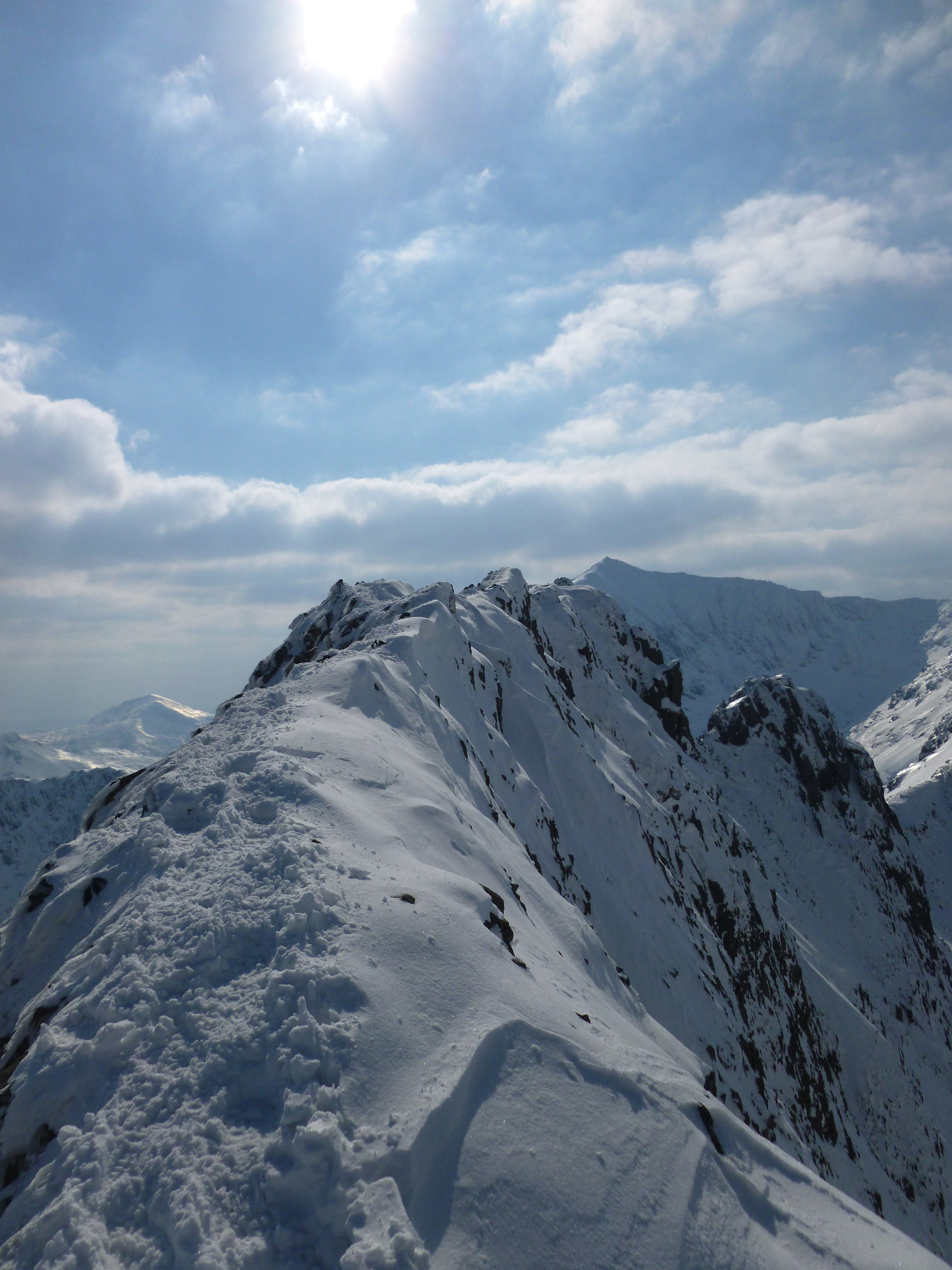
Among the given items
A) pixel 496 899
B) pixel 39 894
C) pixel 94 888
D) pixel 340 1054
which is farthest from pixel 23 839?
pixel 340 1054

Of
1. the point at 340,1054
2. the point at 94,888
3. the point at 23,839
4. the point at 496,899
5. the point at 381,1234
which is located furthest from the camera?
the point at 23,839

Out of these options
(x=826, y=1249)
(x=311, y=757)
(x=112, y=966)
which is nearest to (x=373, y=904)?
(x=112, y=966)

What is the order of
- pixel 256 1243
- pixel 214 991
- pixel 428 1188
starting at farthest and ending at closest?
pixel 214 991, pixel 428 1188, pixel 256 1243

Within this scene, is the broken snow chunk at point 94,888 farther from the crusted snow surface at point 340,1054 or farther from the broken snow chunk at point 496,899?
the broken snow chunk at point 496,899

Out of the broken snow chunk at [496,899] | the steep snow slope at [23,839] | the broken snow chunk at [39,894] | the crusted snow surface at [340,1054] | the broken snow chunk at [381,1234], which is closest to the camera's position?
the broken snow chunk at [381,1234]

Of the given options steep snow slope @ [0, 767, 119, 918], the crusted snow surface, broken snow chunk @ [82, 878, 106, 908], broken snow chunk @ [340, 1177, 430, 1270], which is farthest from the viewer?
steep snow slope @ [0, 767, 119, 918]

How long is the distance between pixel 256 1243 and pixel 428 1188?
190cm

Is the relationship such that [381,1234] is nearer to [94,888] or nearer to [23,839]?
[94,888]

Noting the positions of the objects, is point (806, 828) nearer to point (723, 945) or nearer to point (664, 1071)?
point (723, 945)

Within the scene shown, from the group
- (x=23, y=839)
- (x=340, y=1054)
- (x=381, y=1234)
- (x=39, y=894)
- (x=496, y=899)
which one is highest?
(x=340, y=1054)

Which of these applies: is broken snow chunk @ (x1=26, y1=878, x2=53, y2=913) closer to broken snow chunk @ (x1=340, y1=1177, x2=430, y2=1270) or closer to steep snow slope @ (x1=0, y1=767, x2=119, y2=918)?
broken snow chunk @ (x1=340, y1=1177, x2=430, y2=1270)

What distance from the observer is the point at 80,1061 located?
7.78 m

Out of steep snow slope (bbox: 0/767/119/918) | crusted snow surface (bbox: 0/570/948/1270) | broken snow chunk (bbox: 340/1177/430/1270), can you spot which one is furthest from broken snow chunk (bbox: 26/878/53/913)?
steep snow slope (bbox: 0/767/119/918)

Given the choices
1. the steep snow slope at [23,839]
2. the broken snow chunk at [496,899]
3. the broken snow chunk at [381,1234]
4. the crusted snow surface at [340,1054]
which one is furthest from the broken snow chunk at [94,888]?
the steep snow slope at [23,839]
